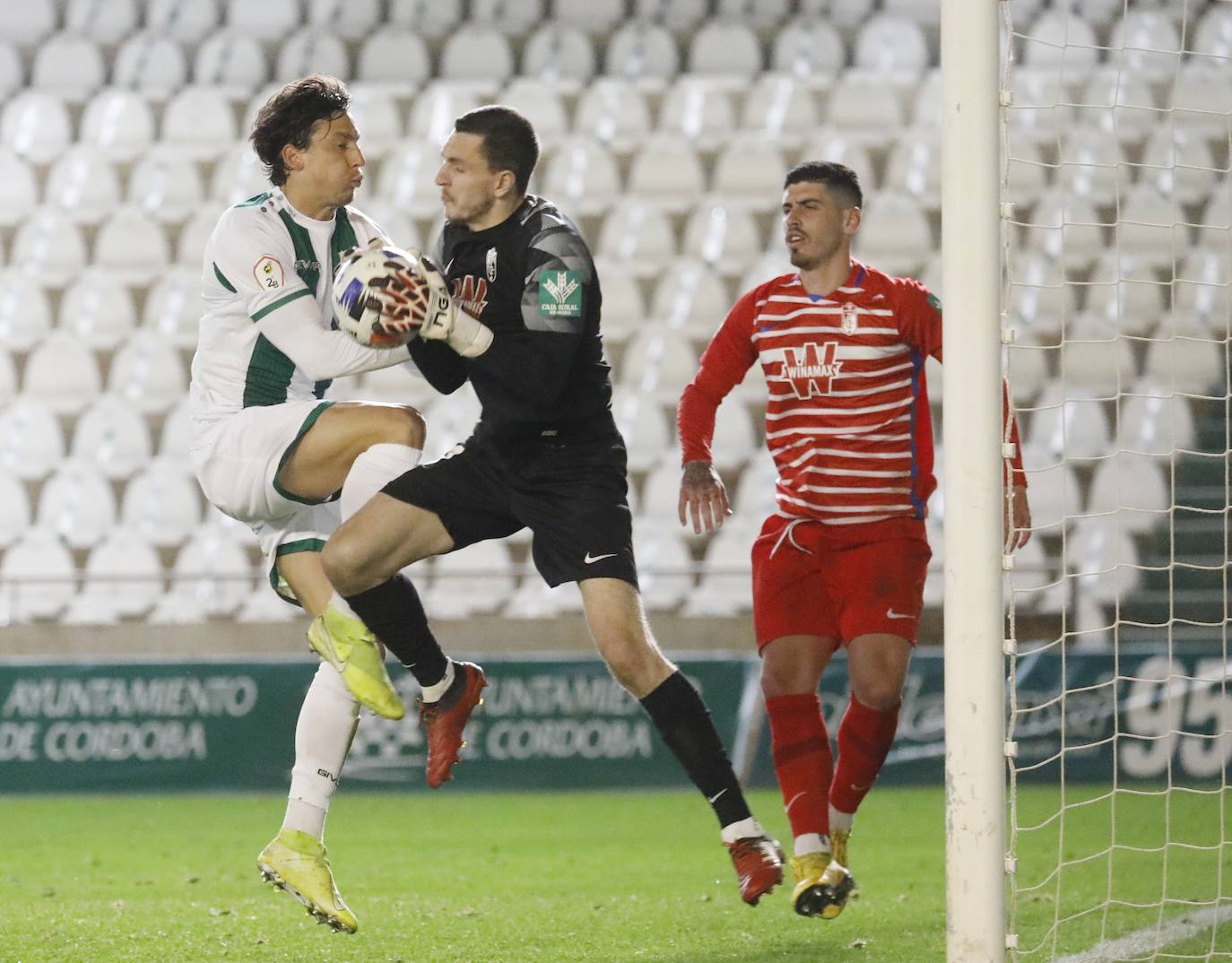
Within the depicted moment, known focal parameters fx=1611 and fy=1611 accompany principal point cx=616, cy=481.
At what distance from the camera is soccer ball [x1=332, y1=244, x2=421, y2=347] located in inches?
155

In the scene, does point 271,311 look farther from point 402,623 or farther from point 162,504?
point 162,504

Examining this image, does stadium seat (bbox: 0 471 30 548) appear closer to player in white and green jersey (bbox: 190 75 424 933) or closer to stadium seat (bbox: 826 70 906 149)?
stadium seat (bbox: 826 70 906 149)

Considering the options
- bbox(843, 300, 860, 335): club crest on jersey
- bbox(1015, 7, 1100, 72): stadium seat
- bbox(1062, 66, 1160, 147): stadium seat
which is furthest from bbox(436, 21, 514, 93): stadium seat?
bbox(843, 300, 860, 335): club crest on jersey

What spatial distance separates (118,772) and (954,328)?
703cm

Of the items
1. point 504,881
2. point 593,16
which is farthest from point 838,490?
point 593,16

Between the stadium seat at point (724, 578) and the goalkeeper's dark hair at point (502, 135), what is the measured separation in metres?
5.74

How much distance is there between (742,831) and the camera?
164 inches

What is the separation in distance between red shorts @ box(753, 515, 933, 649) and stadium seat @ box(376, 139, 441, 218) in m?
7.78

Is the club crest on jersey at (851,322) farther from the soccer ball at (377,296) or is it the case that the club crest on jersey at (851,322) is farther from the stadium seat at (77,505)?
the stadium seat at (77,505)

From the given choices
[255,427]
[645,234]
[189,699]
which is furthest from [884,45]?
[255,427]

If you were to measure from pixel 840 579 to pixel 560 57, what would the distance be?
9.07 metres

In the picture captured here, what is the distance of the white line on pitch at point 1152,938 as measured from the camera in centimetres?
422

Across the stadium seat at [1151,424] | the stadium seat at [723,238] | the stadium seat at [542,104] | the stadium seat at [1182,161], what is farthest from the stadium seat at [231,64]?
the stadium seat at [1151,424]

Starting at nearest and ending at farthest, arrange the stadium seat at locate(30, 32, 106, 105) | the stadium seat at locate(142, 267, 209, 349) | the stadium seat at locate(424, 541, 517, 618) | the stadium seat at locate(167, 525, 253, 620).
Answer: the stadium seat at locate(424, 541, 517, 618) → the stadium seat at locate(167, 525, 253, 620) → the stadium seat at locate(142, 267, 209, 349) → the stadium seat at locate(30, 32, 106, 105)
